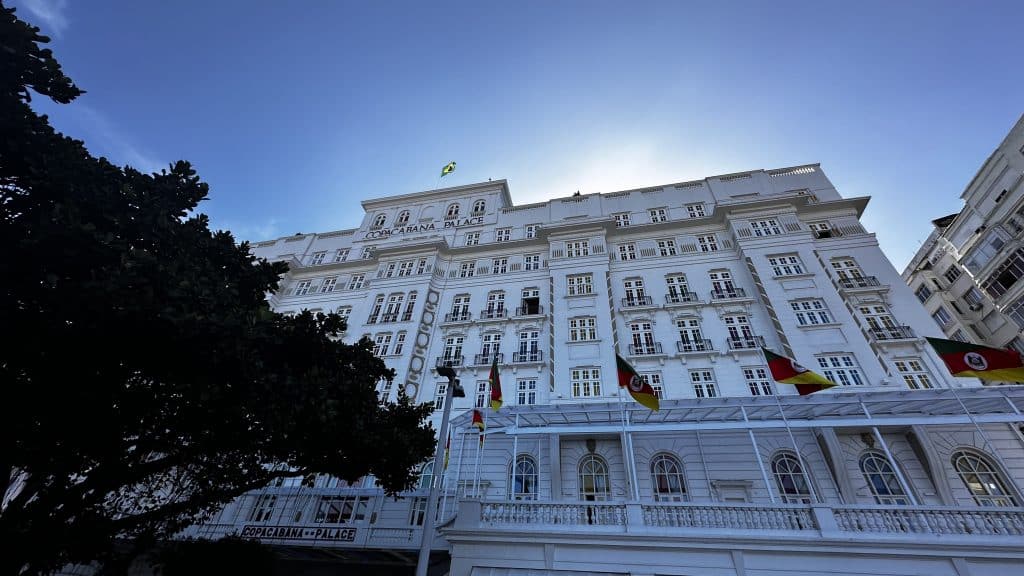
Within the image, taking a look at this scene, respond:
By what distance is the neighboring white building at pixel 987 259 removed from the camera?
89.4 feet

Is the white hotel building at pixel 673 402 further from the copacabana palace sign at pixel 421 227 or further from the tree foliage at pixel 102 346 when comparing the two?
the tree foliage at pixel 102 346

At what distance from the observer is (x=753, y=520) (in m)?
12.6

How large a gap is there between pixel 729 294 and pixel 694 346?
459 cm

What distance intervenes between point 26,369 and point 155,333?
2563mm

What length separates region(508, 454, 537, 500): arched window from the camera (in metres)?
19.3

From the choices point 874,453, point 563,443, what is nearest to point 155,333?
point 563,443

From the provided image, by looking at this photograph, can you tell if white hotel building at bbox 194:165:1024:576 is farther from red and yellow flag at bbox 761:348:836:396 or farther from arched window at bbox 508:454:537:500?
red and yellow flag at bbox 761:348:836:396

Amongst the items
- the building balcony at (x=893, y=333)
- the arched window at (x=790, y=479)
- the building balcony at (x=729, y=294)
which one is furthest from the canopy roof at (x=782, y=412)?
the building balcony at (x=729, y=294)

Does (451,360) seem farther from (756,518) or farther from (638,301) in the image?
(756,518)

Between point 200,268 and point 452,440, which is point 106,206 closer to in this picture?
point 200,268

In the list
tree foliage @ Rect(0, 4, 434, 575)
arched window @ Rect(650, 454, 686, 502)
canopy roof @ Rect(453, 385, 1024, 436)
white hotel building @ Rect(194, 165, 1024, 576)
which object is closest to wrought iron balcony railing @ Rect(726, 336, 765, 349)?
white hotel building @ Rect(194, 165, 1024, 576)

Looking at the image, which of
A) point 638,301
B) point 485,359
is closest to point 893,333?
point 638,301

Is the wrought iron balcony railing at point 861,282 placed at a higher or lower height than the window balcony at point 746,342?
higher

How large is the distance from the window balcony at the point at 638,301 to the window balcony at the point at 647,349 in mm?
2818
